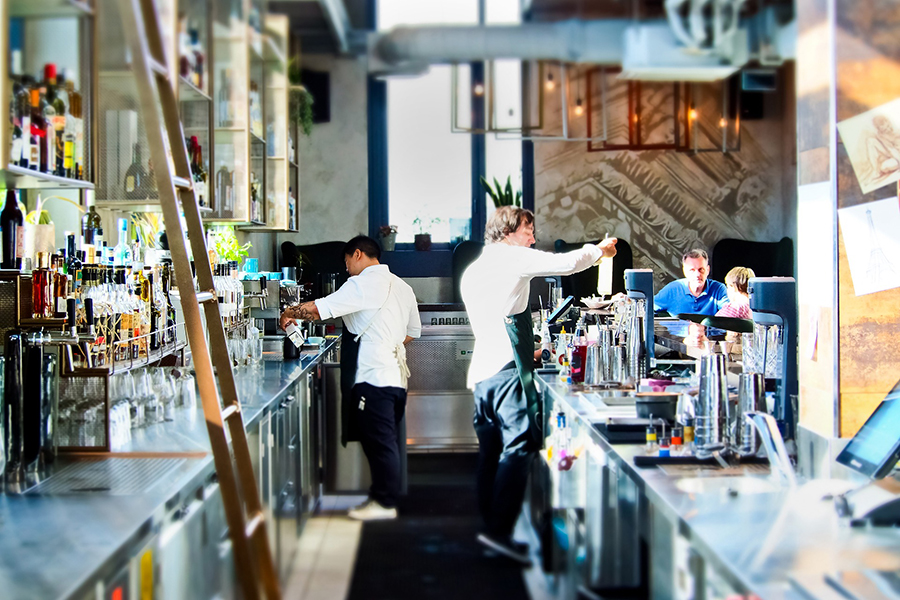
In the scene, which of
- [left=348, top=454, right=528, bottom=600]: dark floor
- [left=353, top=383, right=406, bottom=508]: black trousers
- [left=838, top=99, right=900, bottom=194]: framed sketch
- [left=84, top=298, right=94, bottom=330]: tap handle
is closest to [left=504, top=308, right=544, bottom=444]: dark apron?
[left=348, top=454, right=528, bottom=600]: dark floor

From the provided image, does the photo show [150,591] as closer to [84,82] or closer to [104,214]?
[84,82]

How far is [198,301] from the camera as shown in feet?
6.42

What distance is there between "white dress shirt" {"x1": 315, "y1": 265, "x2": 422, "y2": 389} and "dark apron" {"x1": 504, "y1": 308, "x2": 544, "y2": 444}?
2.49ft

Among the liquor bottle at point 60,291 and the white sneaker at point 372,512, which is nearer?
the liquor bottle at point 60,291

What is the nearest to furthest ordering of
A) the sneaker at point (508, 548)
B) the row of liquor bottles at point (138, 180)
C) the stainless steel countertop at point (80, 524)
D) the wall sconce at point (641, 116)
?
the stainless steel countertop at point (80, 524)
the row of liquor bottles at point (138, 180)
the sneaker at point (508, 548)
the wall sconce at point (641, 116)

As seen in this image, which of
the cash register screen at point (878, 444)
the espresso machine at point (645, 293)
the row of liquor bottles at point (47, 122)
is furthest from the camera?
the espresso machine at point (645, 293)

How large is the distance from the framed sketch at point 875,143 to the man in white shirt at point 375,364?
2.50 meters

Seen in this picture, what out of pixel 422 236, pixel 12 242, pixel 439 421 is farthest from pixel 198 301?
pixel 422 236

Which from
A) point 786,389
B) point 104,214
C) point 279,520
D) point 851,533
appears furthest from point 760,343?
point 104,214

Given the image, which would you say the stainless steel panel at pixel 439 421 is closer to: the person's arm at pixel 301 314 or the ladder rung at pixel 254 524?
the person's arm at pixel 301 314

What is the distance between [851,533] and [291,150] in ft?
12.6

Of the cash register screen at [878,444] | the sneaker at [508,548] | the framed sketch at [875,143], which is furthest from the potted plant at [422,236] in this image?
the cash register screen at [878,444]

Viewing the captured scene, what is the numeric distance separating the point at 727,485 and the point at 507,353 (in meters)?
1.85

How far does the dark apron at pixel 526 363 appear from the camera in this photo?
3.40 metres
